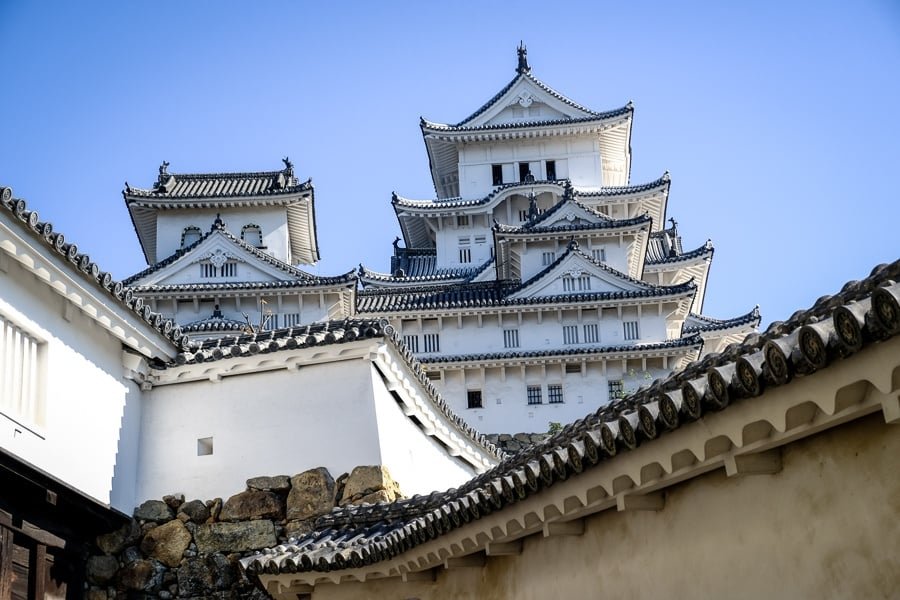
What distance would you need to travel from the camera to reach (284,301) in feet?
134

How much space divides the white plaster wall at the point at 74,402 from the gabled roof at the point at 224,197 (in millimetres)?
30206

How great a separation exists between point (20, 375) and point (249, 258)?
28.8 metres

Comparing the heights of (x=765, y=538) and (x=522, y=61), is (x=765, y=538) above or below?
below

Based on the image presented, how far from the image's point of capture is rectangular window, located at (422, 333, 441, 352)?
138ft

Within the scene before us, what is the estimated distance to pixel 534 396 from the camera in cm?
4103

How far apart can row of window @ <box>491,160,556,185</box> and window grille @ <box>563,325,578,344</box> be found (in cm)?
1248

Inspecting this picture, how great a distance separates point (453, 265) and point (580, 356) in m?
12.0

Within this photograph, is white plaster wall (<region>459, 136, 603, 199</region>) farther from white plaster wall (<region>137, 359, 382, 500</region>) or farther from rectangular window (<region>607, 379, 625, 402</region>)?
white plaster wall (<region>137, 359, 382, 500</region>)

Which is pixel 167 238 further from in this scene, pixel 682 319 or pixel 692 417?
pixel 692 417

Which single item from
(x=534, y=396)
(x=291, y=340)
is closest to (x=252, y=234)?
(x=534, y=396)

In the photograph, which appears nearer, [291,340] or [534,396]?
[291,340]

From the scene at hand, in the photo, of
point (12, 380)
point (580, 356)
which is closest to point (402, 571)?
point (12, 380)

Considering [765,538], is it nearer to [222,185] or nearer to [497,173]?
[222,185]

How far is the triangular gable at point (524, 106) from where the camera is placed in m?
53.2
